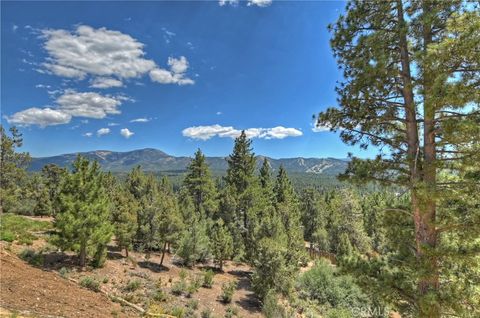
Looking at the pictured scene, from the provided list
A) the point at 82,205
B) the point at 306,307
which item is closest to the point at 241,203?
the point at 306,307

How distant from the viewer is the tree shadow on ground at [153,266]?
22797 mm

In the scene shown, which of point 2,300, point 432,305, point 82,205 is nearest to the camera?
point 432,305

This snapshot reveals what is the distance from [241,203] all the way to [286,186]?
12046mm

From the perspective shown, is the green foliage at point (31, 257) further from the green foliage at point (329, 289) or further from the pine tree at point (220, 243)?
the green foliage at point (329, 289)

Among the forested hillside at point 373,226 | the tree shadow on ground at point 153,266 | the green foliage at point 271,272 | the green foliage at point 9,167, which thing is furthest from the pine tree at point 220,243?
the green foliage at point 9,167

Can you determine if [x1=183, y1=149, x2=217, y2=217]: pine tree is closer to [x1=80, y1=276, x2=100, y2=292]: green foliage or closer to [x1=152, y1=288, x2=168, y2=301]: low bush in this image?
[x1=152, y1=288, x2=168, y2=301]: low bush

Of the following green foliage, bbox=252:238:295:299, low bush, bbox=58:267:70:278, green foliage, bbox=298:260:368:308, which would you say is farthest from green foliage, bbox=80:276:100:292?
green foliage, bbox=298:260:368:308

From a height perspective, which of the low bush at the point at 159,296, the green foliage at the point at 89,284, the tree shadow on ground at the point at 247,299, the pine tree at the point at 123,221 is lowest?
the tree shadow on ground at the point at 247,299

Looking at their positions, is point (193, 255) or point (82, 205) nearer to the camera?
point (82, 205)

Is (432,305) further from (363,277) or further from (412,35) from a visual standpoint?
(412,35)

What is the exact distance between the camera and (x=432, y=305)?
19.3ft

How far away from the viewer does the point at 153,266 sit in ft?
77.6

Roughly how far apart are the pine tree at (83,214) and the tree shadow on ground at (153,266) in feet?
14.9

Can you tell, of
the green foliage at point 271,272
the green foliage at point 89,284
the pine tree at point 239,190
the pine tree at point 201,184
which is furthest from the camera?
the pine tree at point 201,184
